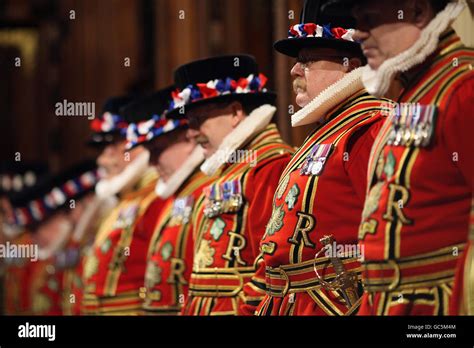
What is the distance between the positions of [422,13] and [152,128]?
8.45 ft

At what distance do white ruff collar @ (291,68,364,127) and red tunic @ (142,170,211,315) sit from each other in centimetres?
149

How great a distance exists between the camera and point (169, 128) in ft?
19.4

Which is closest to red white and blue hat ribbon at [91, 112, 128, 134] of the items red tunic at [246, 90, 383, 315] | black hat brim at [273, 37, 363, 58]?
black hat brim at [273, 37, 363, 58]

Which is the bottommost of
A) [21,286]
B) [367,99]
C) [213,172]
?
[21,286]

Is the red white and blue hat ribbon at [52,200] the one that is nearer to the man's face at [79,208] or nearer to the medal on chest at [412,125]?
the man's face at [79,208]

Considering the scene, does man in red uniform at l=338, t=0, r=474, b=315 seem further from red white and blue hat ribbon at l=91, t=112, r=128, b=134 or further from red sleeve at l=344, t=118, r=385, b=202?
red white and blue hat ribbon at l=91, t=112, r=128, b=134

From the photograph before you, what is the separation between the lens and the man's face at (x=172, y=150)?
5953 millimetres

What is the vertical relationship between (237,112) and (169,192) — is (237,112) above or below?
above

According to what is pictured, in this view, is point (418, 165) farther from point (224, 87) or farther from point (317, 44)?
point (224, 87)

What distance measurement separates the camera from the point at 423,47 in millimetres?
3521

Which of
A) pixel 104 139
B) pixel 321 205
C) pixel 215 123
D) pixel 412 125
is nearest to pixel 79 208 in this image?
pixel 104 139

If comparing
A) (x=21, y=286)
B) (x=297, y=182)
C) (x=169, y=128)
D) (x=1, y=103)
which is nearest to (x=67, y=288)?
(x=21, y=286)
